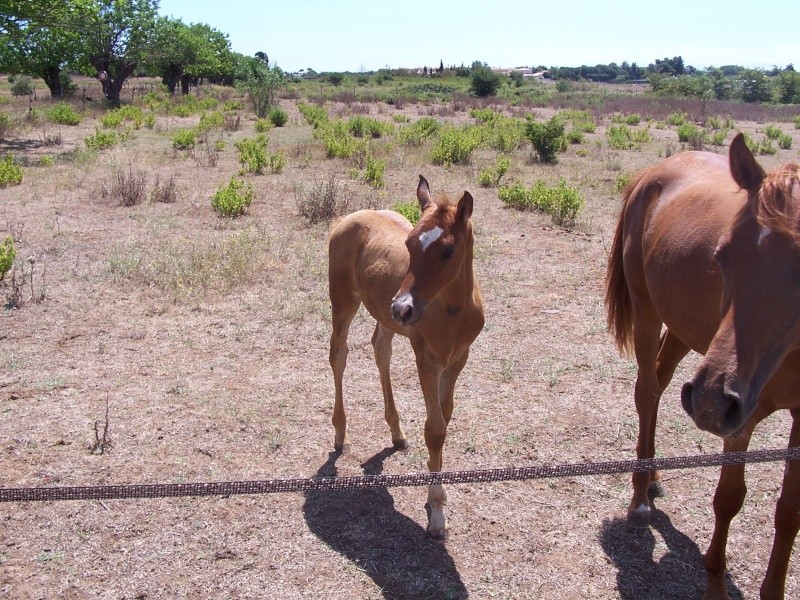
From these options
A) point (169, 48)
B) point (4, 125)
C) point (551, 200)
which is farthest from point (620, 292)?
point (169, 48)

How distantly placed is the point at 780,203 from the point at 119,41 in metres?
39.3

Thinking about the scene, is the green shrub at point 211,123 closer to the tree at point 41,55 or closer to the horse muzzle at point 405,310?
the tree at point 41,55

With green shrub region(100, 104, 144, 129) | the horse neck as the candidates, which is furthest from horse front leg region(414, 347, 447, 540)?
green shrub region(100, 104, 144, 129)

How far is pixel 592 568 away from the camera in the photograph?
11.3ft

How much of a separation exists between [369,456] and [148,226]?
701 centimetres

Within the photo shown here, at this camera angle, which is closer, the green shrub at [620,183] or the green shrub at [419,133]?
the green shrub at [620,183]

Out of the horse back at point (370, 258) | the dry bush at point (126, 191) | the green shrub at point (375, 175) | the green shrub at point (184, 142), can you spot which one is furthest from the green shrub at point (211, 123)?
the horse back at point (370, 258)

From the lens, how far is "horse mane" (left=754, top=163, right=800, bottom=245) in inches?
85.8

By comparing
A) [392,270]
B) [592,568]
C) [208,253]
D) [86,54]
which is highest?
[86,54]

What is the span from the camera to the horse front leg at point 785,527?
116 inches

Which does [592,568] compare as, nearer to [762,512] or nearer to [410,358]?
[762,512]

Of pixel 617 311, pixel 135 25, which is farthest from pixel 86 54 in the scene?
pixel 617 311

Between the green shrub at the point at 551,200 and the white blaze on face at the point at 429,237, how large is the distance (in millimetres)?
7554

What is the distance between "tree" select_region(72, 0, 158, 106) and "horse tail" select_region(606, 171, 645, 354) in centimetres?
3375
